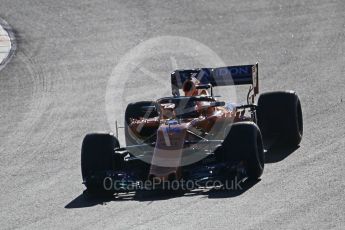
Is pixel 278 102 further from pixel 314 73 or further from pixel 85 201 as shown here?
pixel 314 73

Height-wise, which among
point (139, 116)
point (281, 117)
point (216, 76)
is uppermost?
point (216, 76)

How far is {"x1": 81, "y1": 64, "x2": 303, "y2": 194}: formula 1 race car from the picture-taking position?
15.4 metres

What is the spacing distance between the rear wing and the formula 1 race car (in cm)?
70

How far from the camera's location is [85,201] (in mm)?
15656

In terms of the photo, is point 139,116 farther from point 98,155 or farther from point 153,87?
point 153,87

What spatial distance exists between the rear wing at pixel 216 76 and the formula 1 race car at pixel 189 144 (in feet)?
2.28

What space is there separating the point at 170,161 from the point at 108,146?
1305 millimetres

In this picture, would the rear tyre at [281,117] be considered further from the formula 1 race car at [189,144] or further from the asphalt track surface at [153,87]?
the asphalt track surface at [153,87]

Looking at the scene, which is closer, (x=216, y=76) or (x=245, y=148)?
(x=245, y=148)

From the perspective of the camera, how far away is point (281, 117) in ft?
60.2

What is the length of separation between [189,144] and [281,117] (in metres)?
3.16

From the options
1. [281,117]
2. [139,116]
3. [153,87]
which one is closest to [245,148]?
[281,117]

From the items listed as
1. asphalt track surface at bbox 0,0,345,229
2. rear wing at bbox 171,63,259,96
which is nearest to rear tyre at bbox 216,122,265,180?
asphalt track surface at bbox 0,0,345,229

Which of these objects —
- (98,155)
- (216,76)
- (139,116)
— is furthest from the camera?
(216,76)
